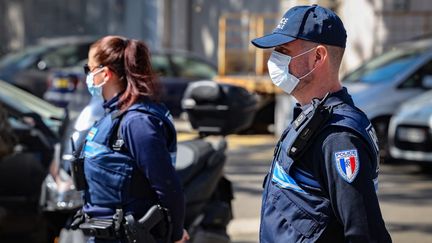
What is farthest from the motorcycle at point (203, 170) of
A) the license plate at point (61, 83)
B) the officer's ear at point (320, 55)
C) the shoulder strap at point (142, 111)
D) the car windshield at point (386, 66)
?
the license plate at point (61, 83)

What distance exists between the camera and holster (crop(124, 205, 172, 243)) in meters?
3.36

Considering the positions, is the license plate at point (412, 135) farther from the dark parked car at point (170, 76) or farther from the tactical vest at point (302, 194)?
the tactical vest at point (302, 194)

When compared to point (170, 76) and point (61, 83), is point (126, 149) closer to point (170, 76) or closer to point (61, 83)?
point (61, 83)

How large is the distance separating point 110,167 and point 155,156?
20 centimetres

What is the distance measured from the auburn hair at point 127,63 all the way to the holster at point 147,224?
0.51 m

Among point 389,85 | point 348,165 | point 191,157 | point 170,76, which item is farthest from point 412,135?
point 348,165

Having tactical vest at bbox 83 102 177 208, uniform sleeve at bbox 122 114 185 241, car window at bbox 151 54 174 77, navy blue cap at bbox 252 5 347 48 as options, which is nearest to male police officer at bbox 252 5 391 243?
navy blue cap at bbox 252 5 347 48

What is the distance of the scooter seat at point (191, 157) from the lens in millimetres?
4879

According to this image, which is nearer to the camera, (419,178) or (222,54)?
(419,178)

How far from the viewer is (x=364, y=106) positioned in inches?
421

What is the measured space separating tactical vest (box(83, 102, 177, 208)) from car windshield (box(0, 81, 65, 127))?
2990 mm

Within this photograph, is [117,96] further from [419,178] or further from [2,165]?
[419,178]

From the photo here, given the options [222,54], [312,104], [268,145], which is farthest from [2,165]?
[222,54]

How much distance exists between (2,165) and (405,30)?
11.5 meters
